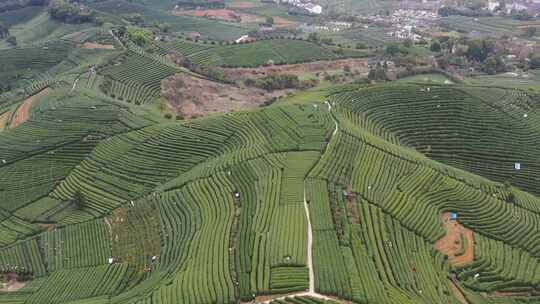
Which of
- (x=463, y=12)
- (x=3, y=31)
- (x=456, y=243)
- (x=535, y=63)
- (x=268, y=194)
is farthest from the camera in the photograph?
(x=463, y=12)

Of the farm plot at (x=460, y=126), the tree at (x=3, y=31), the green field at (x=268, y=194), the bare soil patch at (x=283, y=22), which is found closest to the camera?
the green field at (x=268, y=194)

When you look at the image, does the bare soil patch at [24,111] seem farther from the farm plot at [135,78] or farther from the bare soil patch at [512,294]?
the bare soil patch at [512,294]

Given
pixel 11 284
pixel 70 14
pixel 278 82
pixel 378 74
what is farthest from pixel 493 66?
pixel 70 14

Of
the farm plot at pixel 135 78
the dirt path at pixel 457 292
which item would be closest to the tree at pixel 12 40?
the farm plot at pixel 135 78

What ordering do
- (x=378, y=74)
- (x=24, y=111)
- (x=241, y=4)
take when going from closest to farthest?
(x=24, y=111)
(x=378, y=74)
(x=241, y=4)

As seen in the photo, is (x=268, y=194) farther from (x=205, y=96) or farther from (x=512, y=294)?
(x=205, y=96)

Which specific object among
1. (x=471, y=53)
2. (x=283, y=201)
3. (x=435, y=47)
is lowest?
(x=283, y=201)

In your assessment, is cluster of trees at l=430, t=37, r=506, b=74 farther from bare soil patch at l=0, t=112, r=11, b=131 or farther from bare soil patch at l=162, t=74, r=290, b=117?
bare soil patch at l=0, t=112, r=11, b=131

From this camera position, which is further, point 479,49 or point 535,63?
point 479,49

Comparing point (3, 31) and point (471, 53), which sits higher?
point (3, 31)
